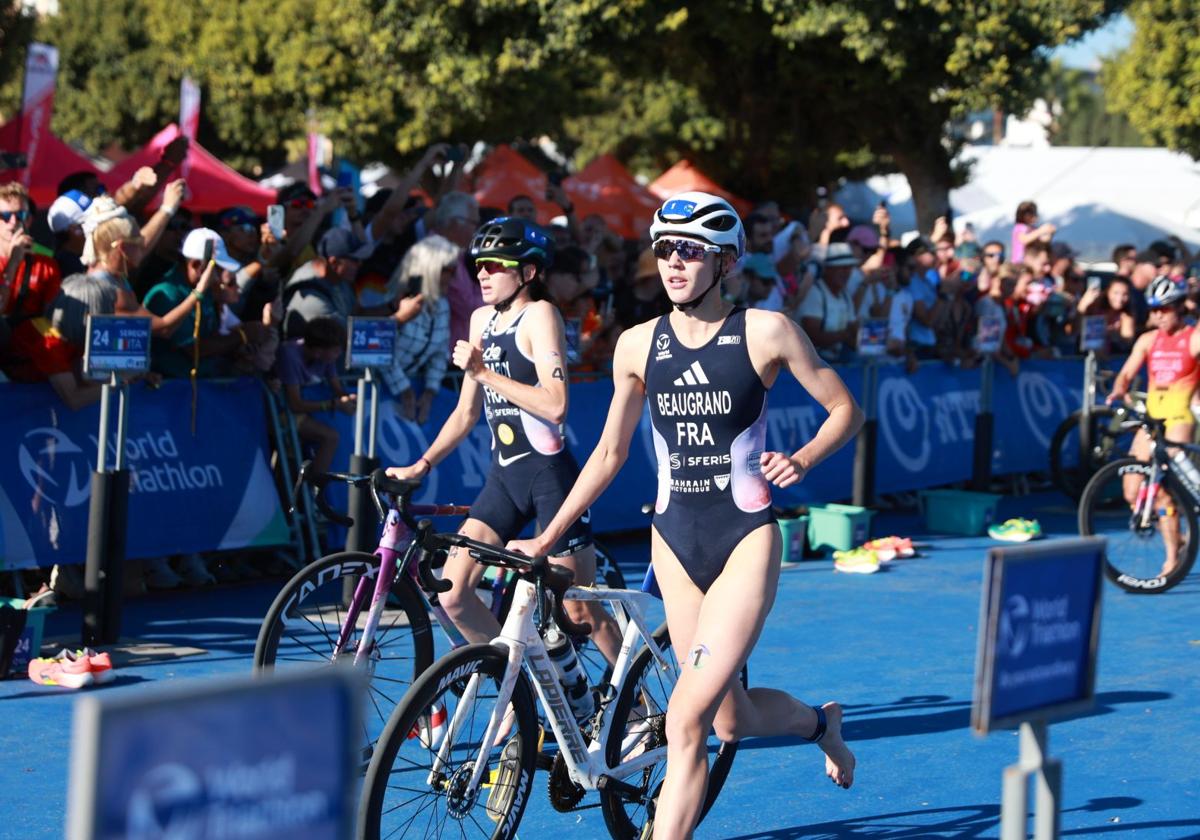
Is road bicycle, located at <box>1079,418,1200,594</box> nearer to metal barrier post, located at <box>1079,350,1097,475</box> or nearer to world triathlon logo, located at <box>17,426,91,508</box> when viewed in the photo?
metal barrier post, located at <box>1079,350,1097,475</box>

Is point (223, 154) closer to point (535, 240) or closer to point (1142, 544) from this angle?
point (1142, 544)

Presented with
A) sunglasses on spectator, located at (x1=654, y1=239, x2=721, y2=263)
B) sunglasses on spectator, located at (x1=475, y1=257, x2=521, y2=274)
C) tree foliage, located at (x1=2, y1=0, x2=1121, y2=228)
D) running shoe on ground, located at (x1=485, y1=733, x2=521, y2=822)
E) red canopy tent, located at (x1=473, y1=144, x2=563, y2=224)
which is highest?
tree foliage, located at (x1=2, y1=0, x2=1121, y2=228)

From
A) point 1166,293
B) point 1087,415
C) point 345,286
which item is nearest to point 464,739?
point 345,286

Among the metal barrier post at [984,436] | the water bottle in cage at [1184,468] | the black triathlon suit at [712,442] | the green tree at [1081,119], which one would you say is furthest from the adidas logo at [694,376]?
the green tree at [1081,119]

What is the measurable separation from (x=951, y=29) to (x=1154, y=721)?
1527cm

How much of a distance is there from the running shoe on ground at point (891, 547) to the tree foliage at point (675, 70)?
35.0 feet

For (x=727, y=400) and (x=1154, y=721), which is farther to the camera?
(x=1154, y=721)

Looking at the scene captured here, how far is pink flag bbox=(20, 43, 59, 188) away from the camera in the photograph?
15758 millimetres

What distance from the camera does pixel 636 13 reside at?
22047 millimetres

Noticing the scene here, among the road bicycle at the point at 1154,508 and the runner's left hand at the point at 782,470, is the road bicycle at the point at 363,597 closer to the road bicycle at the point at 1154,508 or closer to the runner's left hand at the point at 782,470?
the runner's left hand at the point at 782,470

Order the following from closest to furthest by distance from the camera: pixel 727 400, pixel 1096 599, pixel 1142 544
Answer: pixel 1096 599 < pixel 727 400 < pixel 1142 544

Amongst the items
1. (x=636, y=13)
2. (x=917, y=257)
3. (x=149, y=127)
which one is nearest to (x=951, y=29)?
(x=636, y=13)

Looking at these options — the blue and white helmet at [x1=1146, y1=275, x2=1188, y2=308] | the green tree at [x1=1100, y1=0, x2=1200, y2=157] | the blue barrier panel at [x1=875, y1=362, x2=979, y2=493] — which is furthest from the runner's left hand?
the green tree at [x1=1100, y1=0, x2=1200, y2=157]

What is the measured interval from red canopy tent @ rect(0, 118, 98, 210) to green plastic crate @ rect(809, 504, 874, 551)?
870 centimetres
